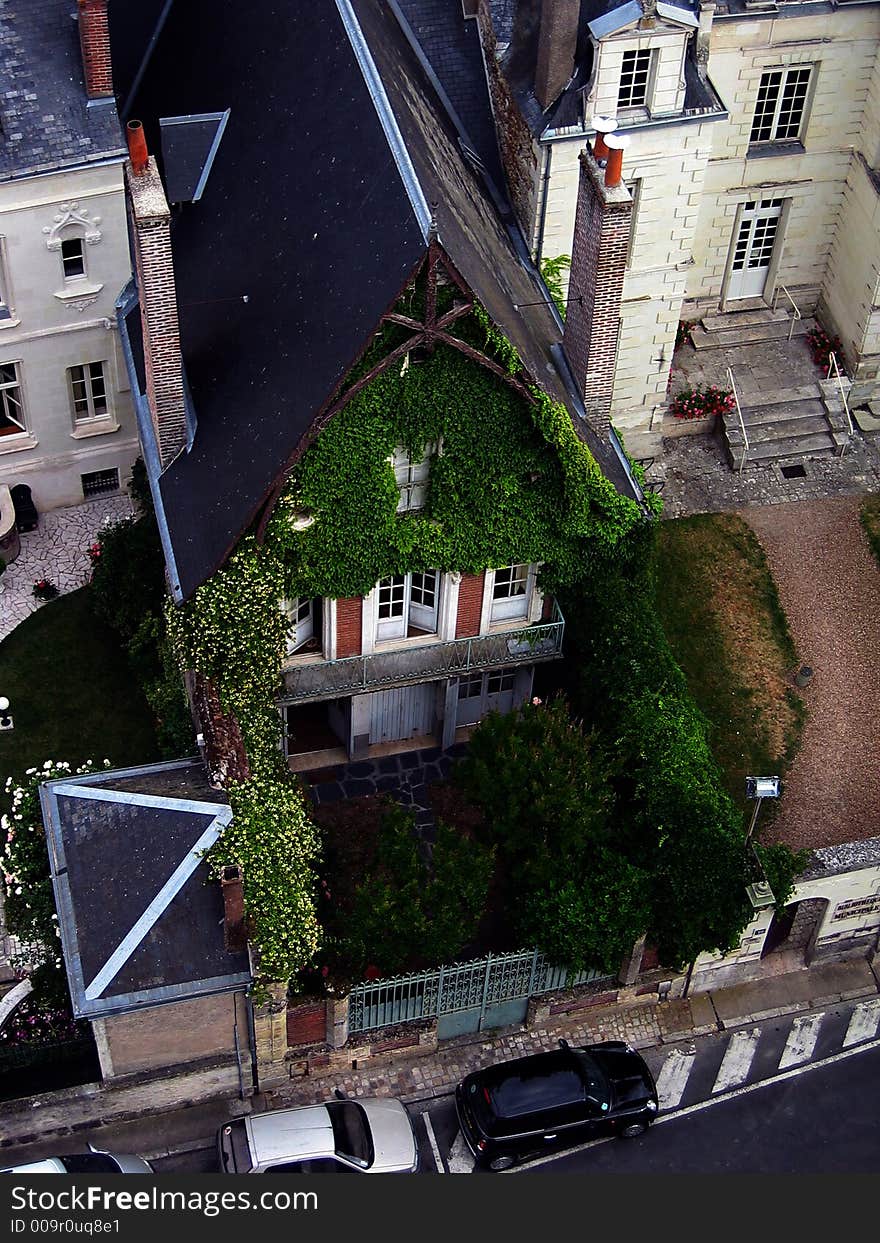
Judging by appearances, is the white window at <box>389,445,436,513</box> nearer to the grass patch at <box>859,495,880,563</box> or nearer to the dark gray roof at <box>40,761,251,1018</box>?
the dark gray roof at <box>40,761,251,1018</box>

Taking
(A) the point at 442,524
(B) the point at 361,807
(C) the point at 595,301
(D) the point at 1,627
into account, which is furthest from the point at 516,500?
(D) the point at 1,627

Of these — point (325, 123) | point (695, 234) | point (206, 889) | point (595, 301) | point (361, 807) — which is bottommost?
point (361, 807)

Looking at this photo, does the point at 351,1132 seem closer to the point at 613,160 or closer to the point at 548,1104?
the point at 548,1104

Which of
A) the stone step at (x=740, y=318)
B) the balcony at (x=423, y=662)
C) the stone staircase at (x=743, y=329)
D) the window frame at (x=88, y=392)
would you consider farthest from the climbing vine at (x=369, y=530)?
the stone step at (x=740, y=318)

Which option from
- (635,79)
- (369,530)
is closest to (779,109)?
(635,79)

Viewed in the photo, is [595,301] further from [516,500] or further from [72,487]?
[72,487]

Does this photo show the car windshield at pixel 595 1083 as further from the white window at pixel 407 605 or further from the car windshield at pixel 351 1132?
the white window at pixel 407 605
